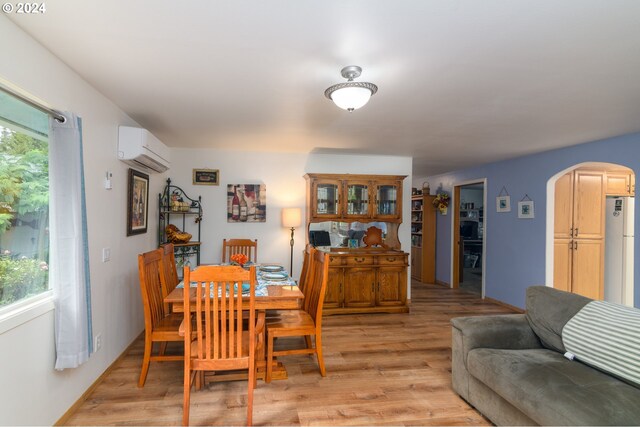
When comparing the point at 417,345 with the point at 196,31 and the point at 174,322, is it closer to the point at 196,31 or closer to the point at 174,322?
the point at 174,322

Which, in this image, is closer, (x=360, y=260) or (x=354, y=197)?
(x=360, y=260)

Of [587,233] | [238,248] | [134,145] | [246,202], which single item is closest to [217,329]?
[134,145]

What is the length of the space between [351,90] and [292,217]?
2626 mm

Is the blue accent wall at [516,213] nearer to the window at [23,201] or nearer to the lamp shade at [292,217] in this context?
the lamp shade at [292,217]

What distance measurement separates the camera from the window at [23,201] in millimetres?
1744

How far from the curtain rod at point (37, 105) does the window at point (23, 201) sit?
8cm

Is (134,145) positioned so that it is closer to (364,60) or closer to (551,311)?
(364,60)

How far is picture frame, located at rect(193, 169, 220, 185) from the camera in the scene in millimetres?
4656

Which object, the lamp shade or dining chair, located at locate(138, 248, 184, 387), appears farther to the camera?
the lamp shade

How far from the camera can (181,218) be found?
4.61m

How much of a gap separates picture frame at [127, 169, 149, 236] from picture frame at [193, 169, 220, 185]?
97cm

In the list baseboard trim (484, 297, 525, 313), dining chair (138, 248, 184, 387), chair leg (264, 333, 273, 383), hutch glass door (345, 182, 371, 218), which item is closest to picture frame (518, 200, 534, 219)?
baseboard trim (484, 297, 525, 313)

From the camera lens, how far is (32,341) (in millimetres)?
1853

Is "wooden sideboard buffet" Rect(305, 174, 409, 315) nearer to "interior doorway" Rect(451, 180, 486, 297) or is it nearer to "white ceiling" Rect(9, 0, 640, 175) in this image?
"white ceiling" Rect(9, 0, 640, 175)
